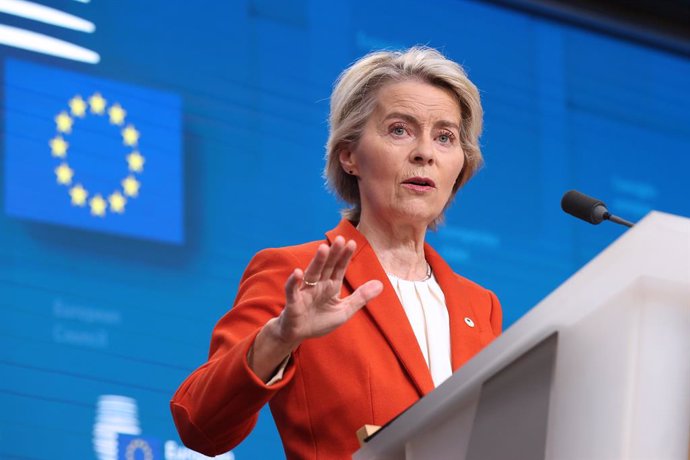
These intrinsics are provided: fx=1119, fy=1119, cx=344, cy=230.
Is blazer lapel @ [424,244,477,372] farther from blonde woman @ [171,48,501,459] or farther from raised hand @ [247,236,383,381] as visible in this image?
raised hand @ [247,236,383,381]

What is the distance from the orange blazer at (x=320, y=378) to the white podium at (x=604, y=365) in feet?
1.60

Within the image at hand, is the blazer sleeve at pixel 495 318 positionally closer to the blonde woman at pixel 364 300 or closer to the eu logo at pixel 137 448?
the blonde woman at pixel 364 300

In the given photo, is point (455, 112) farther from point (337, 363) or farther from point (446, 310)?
point (337, 363)

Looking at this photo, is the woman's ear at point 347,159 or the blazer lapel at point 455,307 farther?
the woman's ear at point 347,159

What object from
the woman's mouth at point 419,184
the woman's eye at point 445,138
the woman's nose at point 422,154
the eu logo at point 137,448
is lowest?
the eu logo at point 137,448

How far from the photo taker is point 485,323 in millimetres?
2154

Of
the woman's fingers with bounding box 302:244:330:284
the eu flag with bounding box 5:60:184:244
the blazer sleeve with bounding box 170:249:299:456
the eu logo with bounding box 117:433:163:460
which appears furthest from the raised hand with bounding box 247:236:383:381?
the eu flag with bounding box 5:60:184:244

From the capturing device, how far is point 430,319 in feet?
6.84

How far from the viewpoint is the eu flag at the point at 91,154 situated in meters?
2.83

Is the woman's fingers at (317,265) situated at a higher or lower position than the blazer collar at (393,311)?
lower

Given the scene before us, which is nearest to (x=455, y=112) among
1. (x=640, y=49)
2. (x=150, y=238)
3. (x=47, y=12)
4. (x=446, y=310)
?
(x=446, y=310)

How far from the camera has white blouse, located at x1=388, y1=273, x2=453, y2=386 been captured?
1.99 metres

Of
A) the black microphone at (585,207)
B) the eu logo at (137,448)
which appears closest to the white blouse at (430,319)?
the black microphone at (585,207)

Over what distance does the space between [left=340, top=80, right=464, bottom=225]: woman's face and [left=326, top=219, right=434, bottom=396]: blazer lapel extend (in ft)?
0.41
